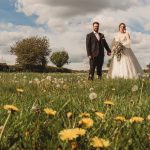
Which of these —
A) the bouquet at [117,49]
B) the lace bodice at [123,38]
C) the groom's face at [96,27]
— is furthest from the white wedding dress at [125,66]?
the groom's face at [96,27]

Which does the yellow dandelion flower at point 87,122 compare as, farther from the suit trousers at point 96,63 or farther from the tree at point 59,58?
the tree at point 59,58

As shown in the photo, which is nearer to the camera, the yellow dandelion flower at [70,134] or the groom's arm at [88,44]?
the yellow dandelion flower at [70,134]

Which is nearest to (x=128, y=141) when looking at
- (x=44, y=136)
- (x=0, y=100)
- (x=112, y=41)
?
(x=44, y=136)

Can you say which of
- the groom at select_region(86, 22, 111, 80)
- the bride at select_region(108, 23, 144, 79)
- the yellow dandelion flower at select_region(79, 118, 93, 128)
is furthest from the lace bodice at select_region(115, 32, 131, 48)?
the yellow dandelion flower at select_region(79, 118, 93, 128)

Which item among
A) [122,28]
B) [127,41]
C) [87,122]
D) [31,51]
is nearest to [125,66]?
[127,41]

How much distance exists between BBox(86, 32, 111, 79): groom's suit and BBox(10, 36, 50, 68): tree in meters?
67.5

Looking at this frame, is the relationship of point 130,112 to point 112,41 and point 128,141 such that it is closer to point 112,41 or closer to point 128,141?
point 128,141

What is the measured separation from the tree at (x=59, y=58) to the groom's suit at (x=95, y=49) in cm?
10690

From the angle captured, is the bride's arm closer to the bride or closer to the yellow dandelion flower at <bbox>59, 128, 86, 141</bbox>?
the bride

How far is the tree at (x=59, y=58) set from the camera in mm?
126062

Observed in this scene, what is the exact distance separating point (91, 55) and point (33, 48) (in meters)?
73.8

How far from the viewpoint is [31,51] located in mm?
90812

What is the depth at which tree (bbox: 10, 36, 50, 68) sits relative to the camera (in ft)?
286

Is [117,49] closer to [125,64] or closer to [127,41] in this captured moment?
[127,41]
